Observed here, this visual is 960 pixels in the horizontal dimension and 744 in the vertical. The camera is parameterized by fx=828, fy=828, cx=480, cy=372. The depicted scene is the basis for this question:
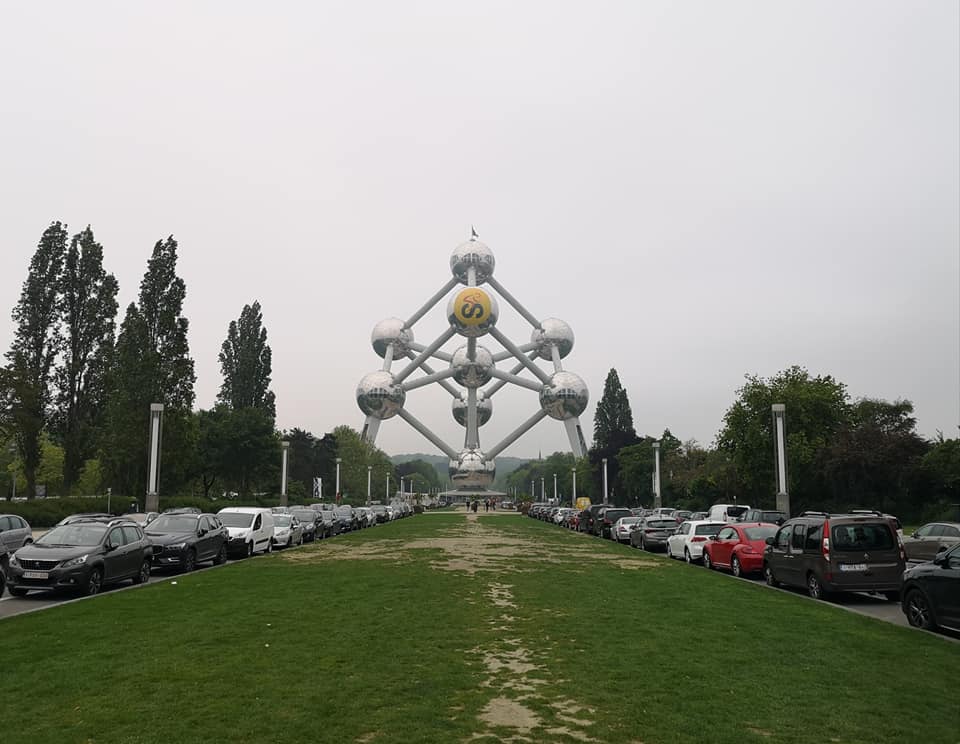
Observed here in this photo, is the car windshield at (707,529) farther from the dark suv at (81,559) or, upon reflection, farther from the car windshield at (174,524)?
the dark suv at (81,559)

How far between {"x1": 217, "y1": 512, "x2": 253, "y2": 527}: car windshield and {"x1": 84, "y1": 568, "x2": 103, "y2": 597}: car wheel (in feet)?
33.8

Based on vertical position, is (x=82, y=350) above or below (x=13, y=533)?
above

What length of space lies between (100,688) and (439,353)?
11353 cm

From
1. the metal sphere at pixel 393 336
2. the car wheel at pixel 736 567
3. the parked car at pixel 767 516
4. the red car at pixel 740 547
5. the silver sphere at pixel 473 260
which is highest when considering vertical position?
the silver sphere at pixel 473 260

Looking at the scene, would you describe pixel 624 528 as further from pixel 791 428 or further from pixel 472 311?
pixel 472 311

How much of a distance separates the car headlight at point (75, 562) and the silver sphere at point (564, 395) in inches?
4110

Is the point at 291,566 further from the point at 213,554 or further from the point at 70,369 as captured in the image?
the point at 70,369

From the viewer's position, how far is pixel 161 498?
47.0 m

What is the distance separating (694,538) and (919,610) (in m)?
12.3

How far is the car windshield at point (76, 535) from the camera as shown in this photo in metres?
17.1

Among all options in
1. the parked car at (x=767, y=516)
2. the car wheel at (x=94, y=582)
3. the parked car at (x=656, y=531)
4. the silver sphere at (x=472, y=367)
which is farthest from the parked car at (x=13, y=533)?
the silver sphere at (x=472, y=367)

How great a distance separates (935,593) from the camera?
11852mm

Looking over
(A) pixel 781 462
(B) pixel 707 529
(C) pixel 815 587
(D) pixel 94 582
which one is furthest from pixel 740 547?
(D) pixel 94 582

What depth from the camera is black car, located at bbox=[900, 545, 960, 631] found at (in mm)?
11469
